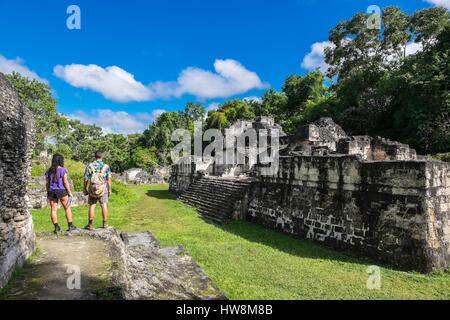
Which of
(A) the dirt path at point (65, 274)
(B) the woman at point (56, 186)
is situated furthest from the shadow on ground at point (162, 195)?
(A) the dirt path at point (65, 274)

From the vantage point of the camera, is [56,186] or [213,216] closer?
[56,186]

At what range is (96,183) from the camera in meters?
6.22

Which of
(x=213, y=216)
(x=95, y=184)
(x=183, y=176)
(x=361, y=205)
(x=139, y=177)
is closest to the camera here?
(x=95, y=184)

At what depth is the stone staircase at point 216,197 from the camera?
12062mm

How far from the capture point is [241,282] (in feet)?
17.6

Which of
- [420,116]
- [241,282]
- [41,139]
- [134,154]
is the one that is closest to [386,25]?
[420,116]

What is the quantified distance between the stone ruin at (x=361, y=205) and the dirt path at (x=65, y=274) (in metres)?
5.55

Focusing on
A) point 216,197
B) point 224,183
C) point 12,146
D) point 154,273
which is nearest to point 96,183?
point 12,146

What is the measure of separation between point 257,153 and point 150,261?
55.0 ft

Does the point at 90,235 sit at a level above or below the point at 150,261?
above

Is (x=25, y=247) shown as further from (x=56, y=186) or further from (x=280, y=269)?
(x=280, y=269)

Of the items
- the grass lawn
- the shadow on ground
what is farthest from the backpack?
the shadow on ground

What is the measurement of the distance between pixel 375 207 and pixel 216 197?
28.2 feet

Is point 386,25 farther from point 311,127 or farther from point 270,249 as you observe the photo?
point 270,249
